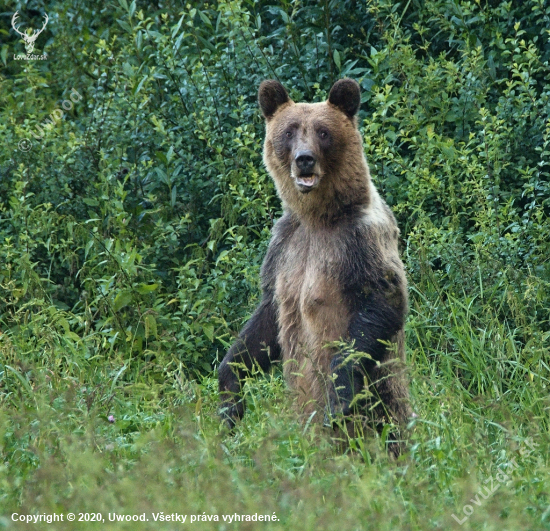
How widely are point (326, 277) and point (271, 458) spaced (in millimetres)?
1204

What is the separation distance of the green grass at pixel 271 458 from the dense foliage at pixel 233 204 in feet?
0.17

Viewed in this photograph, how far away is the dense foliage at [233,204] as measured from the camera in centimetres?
539

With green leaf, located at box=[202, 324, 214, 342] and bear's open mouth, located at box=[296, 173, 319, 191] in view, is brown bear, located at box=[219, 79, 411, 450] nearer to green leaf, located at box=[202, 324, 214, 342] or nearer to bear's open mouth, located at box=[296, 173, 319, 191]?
bear's open mouth, located at box=[296, 173, 319, 191]

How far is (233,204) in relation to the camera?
6.86m

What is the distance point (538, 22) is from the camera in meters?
6.87

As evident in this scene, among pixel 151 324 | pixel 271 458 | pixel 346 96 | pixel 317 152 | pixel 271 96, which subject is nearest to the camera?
pixel 271 458

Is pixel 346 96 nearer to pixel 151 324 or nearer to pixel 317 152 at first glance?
pixel 317 152

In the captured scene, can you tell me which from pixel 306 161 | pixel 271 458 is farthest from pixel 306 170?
pixel 271 458

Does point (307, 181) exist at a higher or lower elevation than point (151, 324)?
higher

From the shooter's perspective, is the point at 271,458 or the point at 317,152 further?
the point at 317,152

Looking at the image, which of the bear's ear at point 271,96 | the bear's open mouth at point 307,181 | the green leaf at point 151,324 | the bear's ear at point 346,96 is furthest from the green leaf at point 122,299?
the bear's ear at point 346,96

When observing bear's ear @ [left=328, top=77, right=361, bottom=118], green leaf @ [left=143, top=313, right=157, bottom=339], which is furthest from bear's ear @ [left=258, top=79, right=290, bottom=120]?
green leaf @ [left=143, top=313, right=157, bottom=339]

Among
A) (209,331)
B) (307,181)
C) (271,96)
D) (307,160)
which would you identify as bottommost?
(209,331)

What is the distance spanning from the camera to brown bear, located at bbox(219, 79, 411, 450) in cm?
453
